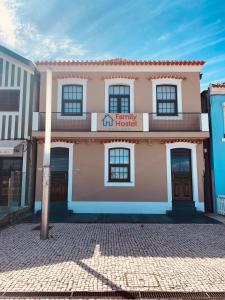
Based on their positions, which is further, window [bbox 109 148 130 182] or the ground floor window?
window [bbox 109 148 130 182]

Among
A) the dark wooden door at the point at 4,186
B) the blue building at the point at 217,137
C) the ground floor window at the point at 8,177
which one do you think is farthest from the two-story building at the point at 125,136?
the dark wooden door at the point at 4,186

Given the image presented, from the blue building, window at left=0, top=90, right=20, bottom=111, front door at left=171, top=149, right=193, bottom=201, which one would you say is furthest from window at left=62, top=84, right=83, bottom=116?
the blue building

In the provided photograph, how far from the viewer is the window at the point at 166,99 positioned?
13274 millimetres

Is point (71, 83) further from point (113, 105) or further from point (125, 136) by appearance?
point (125, 136)

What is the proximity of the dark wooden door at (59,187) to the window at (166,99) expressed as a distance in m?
6.29

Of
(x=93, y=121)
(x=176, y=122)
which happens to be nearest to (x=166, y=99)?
(x=176, y=122)

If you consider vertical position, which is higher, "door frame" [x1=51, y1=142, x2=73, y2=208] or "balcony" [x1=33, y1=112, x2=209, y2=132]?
"balcony" [x1=33, y1=112, x2=209, y2=132]

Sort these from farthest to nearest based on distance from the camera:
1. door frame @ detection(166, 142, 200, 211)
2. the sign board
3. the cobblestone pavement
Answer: door frame @ detection(166, 142, 200, 211) < the sign board < the cobblestone pavement

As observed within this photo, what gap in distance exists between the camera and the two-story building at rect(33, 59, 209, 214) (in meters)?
12.5

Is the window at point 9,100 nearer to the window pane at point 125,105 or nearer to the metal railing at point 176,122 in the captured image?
the window pane at point 125,105

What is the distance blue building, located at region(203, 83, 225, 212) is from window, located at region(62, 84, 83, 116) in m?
7.26

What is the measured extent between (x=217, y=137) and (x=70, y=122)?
26.5 ft

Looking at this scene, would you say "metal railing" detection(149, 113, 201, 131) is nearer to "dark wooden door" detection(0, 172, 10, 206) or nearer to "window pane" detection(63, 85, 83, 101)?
"window pane" detection(63, 85, 83, 101)

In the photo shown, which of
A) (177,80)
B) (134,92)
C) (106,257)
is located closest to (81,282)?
(106,257)
